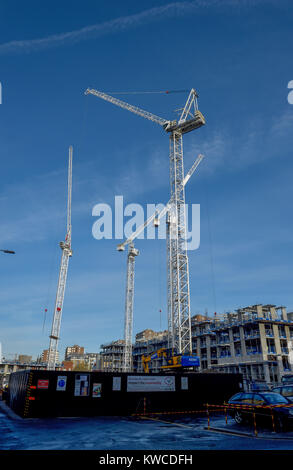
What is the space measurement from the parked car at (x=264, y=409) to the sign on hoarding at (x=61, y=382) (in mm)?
10115

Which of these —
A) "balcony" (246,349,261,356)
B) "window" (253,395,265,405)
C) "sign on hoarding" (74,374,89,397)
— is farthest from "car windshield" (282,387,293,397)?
"balcony" (246,349,261,356)

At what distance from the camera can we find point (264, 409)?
15133 millimetres

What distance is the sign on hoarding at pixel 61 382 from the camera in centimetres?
2048

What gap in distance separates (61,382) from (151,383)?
6.29m

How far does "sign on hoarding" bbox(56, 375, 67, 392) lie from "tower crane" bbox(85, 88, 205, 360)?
32108 mm

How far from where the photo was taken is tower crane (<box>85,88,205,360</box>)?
5312 cm

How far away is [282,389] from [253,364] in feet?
168

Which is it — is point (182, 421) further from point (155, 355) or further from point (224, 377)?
point (155, 355)

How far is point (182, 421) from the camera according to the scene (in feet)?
59.8

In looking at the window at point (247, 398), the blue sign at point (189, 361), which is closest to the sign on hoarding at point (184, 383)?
the window at point (247, 398)

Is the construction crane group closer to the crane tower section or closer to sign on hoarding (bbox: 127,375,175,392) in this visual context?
sign on hoarding (bbox: 127,375,175,392)

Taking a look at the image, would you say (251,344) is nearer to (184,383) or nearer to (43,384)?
(184,383)

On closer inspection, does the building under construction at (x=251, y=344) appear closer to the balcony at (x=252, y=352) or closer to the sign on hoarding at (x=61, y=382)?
the balcony at (x=252, y=352)
